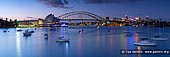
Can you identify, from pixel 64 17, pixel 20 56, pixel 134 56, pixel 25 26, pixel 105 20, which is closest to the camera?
pixel 134 56

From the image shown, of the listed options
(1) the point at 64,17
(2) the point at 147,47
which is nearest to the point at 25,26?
(1) the point at 64,17

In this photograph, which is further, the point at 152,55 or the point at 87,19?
the point at 87,19

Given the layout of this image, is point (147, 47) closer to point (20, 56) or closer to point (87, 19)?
point (20, 56)

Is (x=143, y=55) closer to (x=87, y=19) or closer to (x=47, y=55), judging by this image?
(x=47, y=55)

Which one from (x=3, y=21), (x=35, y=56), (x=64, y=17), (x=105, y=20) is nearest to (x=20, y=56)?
(x=35, y=56)

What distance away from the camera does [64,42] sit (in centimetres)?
3303

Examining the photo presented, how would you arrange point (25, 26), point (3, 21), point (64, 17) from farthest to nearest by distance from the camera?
point (25, 26)
point (3, 21)
point (64, 17)

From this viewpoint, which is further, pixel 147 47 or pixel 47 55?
pixel 147 47

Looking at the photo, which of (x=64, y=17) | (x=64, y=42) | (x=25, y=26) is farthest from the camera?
(x=25, y=26)

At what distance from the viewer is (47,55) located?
22.2 m

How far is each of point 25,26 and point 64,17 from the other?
26.5 metres

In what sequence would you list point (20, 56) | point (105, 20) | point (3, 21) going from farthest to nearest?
1. point (3, 21)
2. point (105, 20)
3. point (20, 56)

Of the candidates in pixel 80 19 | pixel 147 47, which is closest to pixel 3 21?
pixel 80 19

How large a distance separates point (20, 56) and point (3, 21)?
83110 millimetres
